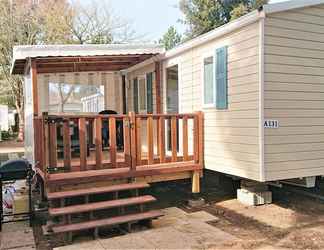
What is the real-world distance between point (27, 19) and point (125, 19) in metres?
6.18

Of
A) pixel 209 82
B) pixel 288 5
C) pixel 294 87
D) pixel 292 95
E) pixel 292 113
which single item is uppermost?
pixel 288 5

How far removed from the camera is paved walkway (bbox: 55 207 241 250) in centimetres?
435

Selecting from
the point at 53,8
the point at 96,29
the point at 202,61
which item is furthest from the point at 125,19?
the point at 202,61

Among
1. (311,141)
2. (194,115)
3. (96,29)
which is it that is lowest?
(311,141)

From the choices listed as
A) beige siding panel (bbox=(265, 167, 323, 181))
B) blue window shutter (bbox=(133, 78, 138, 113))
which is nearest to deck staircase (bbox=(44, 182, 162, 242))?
beige siding panel (bbox=(265, 167, 323, 181))

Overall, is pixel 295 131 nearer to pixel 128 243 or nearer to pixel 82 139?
pixel 128 243

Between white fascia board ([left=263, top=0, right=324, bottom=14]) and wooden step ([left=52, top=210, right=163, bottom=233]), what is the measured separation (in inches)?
125

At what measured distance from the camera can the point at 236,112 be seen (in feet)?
17.9

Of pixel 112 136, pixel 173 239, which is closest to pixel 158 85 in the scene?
pixel 112 136

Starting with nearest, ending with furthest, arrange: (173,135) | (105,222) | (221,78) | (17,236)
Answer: (105,222) < (17,236) < (221,78) < (173,135)

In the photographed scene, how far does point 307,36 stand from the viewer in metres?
5.30

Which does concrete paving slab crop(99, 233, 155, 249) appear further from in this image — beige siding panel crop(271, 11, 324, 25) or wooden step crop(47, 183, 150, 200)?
beige siding panel crop(271, 11, 324, 25)

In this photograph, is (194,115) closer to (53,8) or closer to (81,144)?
(81,144)

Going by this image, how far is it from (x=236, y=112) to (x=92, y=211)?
2536mm
